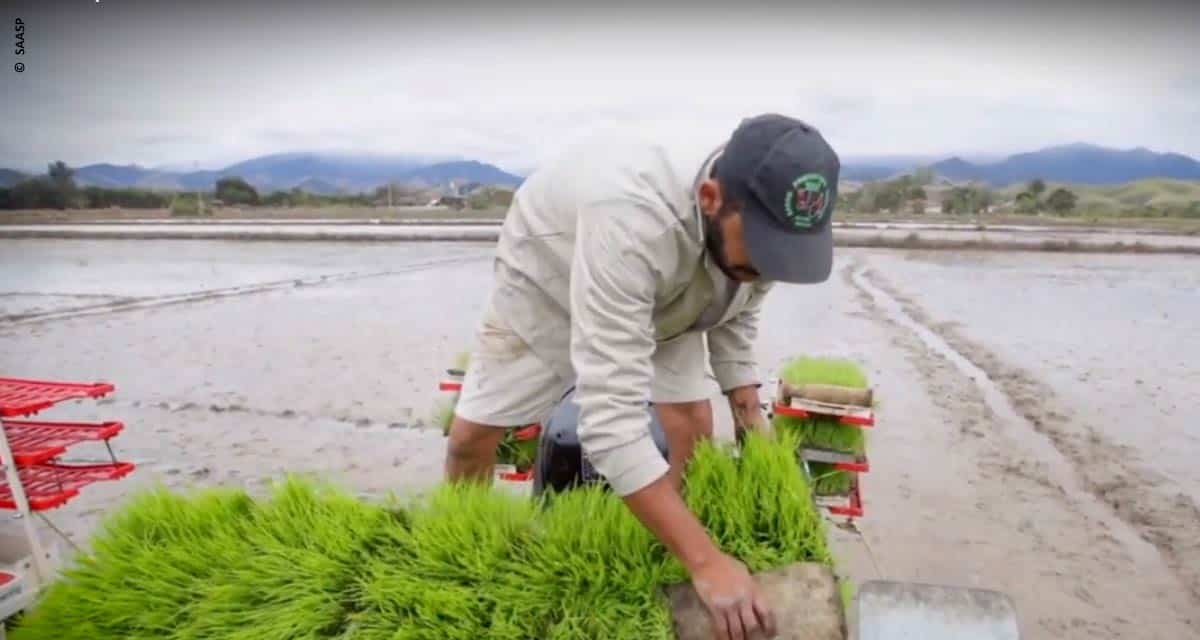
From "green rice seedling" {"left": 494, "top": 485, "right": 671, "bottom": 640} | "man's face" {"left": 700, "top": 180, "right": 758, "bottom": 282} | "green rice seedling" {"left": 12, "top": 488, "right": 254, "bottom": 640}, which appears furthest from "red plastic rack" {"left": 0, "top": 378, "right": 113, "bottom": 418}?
"man's face" {"left": 700, "top": 180, "right": 758, "bottom": 282}

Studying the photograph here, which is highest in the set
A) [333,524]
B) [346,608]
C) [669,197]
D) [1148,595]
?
[669,197]

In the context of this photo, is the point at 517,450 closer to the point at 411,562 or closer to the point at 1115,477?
the point at 411,562

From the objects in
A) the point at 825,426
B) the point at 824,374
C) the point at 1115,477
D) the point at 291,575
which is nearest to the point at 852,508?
the point at 825,426

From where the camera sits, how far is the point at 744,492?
5.35 ft

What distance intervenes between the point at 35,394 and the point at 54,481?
27cm

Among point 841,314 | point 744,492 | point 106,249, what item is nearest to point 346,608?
point 744,492

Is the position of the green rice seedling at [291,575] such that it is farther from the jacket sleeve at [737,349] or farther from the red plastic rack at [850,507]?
the red plastic rack at [850,507]

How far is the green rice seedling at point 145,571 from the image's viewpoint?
5.28ft

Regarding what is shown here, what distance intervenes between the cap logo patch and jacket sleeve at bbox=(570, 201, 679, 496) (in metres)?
0.26

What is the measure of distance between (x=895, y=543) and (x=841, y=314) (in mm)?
5138

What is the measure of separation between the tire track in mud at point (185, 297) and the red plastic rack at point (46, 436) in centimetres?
601

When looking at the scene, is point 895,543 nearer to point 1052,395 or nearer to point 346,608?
point 346,608

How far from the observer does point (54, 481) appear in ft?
8.11

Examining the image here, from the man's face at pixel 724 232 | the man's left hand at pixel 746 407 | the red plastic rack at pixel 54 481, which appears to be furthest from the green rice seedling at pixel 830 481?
the red plastic rack at pixel 54 481
